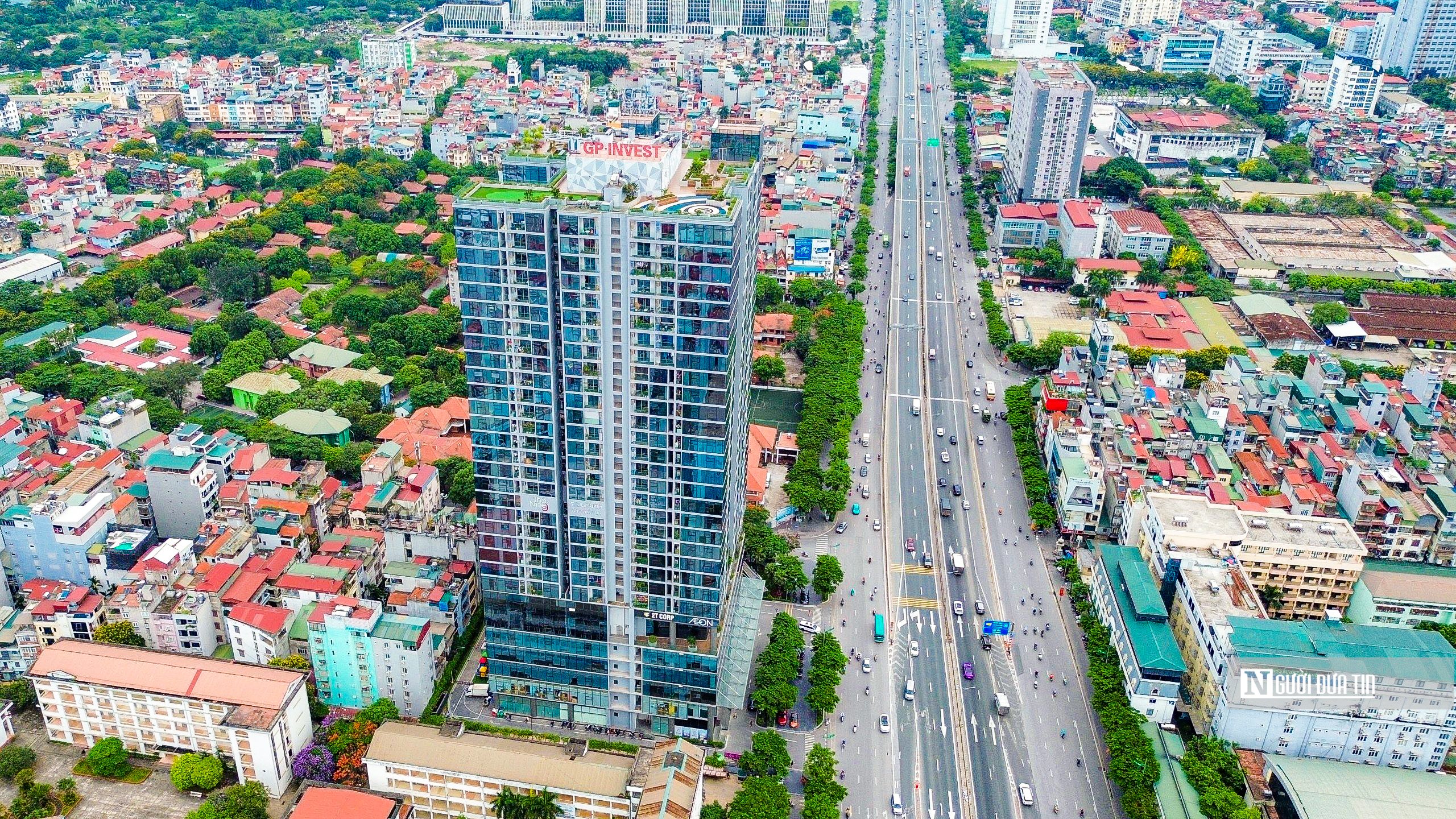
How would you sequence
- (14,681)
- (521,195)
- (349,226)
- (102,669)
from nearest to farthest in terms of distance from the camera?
(521,195) → (102,669) → (14,681) → (349,226)

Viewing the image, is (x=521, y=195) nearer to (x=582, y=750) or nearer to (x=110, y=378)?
(x=582, y=750)

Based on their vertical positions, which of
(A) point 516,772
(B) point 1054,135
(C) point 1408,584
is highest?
(B) point 1054,135

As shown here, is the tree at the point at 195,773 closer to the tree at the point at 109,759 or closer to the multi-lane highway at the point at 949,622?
the tree at the point at 109,759

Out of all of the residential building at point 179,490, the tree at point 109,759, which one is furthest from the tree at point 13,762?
the residential building at point 179,490

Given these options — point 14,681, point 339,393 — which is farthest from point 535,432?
point 339,393

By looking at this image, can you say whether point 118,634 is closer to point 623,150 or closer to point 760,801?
point 760,801

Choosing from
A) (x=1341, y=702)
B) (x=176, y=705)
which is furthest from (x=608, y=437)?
(x=1341, y=702)
